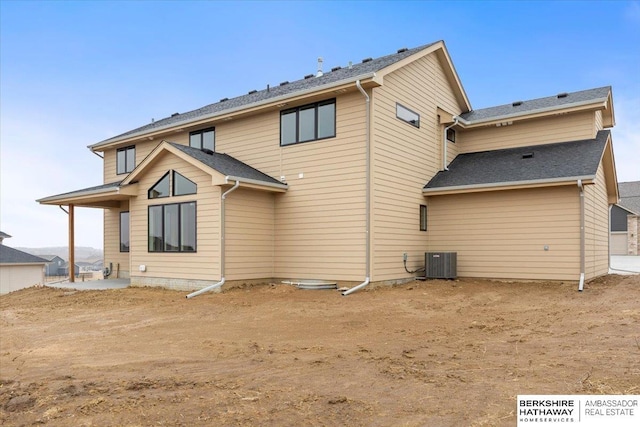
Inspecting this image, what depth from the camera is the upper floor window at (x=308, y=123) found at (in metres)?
12.2

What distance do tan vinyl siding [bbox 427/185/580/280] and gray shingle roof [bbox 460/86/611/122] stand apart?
10.9ft

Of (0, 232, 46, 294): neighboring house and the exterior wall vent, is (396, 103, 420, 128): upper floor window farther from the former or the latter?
(0, 232, 46, 294): neighboring house

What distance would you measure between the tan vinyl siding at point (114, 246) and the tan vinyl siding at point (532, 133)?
1333 centimetres

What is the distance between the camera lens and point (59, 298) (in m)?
12.4

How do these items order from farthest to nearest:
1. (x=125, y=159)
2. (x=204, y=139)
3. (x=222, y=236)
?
(x=125, y=159) → (x=204, y=139) → (x=222, y=236)

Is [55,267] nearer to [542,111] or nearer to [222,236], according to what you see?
[222,236]

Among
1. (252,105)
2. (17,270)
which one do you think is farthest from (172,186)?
(17,270)

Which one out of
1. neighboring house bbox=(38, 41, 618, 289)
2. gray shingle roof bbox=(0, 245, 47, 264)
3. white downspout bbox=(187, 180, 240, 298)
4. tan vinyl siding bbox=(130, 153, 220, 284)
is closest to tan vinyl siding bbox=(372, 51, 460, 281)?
neighboring house bbox=(38, 41, 618, 289)

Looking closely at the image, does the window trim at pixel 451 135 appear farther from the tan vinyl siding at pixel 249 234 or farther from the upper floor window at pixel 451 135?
the tan vinyl siding at pixel 249 234

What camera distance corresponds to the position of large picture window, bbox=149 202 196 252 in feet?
40.7

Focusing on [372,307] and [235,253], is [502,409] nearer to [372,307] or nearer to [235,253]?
[372,307]

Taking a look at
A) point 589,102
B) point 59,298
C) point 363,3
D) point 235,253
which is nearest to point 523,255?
point 589,102

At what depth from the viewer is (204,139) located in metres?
15.2

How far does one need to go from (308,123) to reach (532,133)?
24.9 ft
